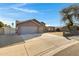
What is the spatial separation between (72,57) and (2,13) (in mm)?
869

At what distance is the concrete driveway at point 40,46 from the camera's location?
2.55 m

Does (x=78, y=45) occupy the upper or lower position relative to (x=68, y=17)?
lower

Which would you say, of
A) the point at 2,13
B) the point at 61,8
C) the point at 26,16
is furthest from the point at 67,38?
the point at 2,13

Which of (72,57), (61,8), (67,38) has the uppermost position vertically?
(61,8)

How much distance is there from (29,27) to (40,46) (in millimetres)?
236

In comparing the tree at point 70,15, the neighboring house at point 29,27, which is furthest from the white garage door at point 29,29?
the tree at point 70,15

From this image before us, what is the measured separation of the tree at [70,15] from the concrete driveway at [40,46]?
0.17 metres

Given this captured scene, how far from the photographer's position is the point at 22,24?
260cm

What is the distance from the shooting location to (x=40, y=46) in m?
2.57

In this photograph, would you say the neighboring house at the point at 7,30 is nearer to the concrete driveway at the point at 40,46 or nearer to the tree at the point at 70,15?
the concrete driveway at the point at 40,46

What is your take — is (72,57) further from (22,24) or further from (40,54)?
(22,24)

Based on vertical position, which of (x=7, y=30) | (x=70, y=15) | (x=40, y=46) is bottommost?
(x=40, y=46)

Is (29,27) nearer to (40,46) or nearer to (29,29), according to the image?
(29,29)

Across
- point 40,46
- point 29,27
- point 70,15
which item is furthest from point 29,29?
point 70,15
